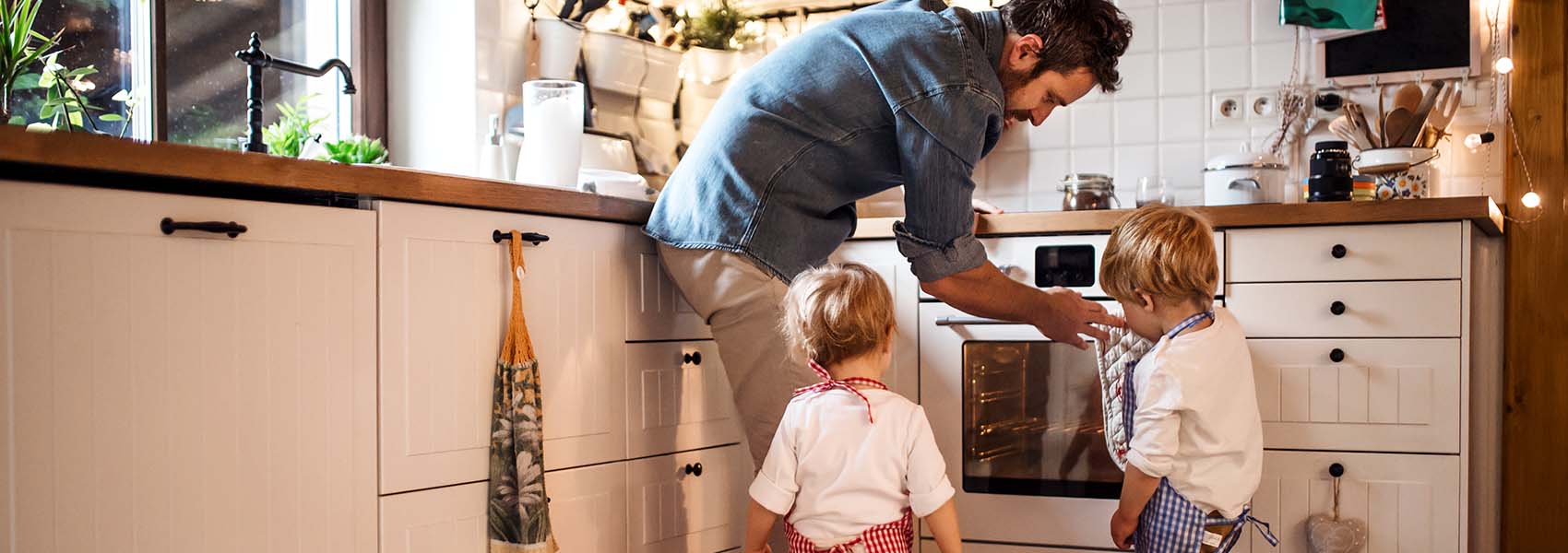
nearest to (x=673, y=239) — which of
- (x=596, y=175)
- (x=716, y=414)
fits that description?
(x=716, y=414)

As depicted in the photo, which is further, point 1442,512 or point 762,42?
point 762,42

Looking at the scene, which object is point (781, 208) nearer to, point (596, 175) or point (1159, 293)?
point (1159, 293)

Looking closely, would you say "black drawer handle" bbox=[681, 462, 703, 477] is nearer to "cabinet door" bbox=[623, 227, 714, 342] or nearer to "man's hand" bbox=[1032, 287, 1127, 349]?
"cabinet door" bbox=[623, 227, 714, 342]

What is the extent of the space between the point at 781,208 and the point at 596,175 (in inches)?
29.7

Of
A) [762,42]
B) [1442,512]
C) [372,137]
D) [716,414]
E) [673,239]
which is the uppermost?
[762,42]

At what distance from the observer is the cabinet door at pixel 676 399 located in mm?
2105

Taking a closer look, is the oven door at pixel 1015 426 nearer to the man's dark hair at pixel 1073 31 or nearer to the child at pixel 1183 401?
the child at pixel 1183 401

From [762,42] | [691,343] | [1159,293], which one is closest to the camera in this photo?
[1159,293]

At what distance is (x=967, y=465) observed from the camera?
266cm

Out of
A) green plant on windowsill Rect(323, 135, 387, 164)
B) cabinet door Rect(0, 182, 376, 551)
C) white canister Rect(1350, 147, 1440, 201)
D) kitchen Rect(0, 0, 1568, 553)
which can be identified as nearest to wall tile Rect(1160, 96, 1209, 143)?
kitchen Rect(0, 0, 1568, 553)

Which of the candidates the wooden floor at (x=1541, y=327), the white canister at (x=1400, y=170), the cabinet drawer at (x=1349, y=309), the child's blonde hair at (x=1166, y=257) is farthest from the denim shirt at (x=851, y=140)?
the wooden floor at (x=1541, y=327)

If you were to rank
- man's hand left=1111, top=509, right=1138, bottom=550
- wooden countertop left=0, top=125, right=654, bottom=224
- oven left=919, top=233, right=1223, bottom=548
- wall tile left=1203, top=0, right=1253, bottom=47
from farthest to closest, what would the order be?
wall tile left=1203, top=0, right=1253, bottom=47, oven left=919, top=233, right=1223, bottom=548, man's hand left=1111, top=509, right=1138, bottom=550, wooden countertop left=0, top=125, right=654, bottom=224

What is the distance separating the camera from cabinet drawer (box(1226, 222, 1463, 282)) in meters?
2.30

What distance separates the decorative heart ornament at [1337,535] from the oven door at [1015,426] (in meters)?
0.40
